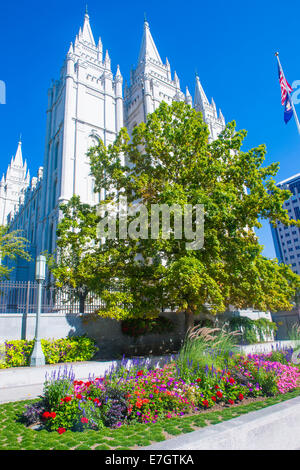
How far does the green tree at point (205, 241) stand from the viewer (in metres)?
10.5

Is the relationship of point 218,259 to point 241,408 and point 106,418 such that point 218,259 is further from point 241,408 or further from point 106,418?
point 106,418

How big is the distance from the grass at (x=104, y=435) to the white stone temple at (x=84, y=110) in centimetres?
2479

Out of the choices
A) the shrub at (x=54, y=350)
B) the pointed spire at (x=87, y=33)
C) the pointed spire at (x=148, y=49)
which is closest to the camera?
the shrub at (x=54, y=350)

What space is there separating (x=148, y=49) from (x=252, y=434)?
49.1 m

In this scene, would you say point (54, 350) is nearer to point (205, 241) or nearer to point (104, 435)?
point (104, 435)

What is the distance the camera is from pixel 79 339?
11.9 meters

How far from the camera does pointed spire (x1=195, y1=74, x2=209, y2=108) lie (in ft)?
161

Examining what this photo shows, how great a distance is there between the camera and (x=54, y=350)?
10.7 metres

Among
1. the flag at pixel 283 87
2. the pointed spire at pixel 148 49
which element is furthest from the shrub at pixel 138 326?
the pointed spire at pixel 148 49

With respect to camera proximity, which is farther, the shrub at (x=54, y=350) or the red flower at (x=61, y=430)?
the shrub at (x=54, y=350)

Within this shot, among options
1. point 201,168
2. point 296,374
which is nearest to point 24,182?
point 201,168

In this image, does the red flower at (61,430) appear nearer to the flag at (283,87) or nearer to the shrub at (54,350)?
the shrub at (54,350)

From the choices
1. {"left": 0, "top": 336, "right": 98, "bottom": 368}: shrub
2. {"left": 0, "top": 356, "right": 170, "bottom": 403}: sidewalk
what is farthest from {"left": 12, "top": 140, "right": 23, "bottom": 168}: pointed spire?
{"left": 0, "top": 356, "right": 170, "bottom": 403}: sidewalk

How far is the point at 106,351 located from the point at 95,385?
6.98 meters
